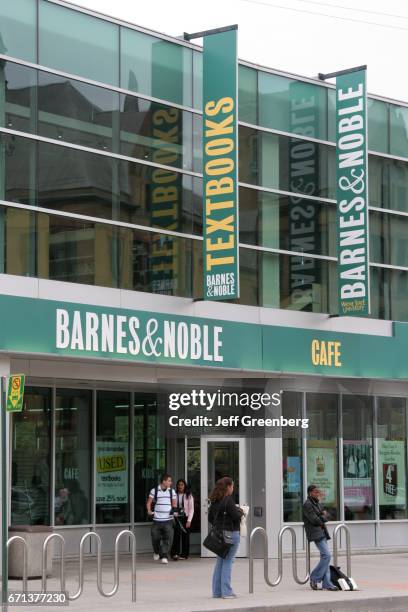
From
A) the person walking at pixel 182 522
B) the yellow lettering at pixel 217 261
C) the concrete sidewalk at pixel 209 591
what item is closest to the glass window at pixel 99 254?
the yellow lettering at pixel 217 261

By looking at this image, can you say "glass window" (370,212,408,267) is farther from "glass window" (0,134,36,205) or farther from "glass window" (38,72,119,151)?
"glass window" (0,134,36,205)

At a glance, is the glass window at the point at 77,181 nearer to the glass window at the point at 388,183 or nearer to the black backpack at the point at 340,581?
the glass window at the point at 388,183

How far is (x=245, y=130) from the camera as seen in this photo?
→ 26.8 metres

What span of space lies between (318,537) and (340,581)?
86 centimetres

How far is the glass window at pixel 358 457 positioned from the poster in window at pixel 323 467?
35cm

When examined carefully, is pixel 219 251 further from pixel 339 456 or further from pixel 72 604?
pixel 72 604

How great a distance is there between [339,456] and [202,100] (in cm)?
926

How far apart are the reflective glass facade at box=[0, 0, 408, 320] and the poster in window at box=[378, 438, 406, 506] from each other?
3.20 metres

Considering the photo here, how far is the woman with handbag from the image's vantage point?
17766 millimetres

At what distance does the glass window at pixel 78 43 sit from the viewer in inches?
899

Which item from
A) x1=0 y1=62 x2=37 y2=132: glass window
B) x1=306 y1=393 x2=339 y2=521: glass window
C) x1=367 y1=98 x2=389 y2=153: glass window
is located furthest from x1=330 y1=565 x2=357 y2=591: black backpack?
x1=367 y1=98 x2=389 y2=153: glass window

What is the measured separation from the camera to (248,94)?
88.5ft

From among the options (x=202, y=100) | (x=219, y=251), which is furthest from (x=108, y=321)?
(x=202, y=100)

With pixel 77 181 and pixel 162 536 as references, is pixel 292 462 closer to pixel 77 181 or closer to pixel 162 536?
pixel 162 536
